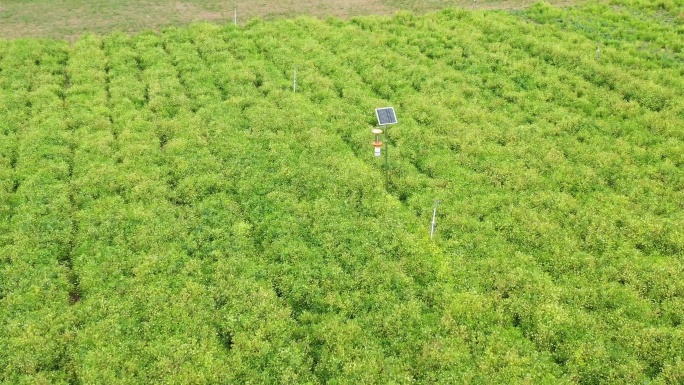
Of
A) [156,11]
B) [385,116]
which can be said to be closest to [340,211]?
[385,116]

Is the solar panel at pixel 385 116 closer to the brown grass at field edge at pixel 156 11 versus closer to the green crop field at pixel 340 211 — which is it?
the green crop field at pixel 340 211

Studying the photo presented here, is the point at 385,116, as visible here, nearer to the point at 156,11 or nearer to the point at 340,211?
the point at 340,211

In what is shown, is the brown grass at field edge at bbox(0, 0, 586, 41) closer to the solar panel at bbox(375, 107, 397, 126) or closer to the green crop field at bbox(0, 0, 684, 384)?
the green crop field at bbox(0, 0, 684, 384)

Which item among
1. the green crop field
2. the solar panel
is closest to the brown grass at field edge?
the green crop field

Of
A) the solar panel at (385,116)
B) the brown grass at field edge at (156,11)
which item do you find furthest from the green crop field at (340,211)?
the brown grass at field edge at (156,11)

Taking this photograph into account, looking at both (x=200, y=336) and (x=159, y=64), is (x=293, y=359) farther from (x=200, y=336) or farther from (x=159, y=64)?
(x=159, y=64)

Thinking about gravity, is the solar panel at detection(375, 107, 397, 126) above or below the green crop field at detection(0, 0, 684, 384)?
above

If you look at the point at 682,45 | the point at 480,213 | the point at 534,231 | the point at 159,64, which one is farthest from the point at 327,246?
the point at 682,45
